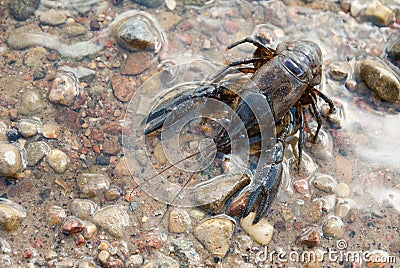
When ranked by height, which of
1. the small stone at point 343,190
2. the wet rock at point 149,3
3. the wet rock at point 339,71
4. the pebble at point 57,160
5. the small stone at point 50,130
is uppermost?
the wet rock at point 149,3

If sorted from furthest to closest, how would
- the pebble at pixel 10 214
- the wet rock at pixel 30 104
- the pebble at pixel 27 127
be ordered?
the wet rock at pixel 30 104
the pebble at pixel 27 127
the pebble at pixel 10 214

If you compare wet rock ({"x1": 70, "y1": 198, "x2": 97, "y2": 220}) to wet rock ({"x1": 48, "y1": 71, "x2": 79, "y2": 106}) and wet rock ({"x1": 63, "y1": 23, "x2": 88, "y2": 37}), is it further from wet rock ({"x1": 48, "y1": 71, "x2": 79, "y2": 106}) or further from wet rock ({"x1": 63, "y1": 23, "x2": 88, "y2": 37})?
wet rock ({"x1": 63, "y1": 23, "x2": 88, "y2": 37})

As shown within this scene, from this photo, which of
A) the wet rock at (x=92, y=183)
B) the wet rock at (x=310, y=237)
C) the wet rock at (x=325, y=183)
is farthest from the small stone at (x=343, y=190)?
the wet rock at (x=92, y=183)

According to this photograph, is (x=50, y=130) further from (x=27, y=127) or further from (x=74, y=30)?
(x=74, y=30)

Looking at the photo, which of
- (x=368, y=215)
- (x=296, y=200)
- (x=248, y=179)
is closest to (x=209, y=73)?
(x=248, y=179)

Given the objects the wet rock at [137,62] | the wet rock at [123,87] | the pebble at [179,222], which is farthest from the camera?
the wet rock at [137,62]

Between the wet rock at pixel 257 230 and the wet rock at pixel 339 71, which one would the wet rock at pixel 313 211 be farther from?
the wet rock at pixel 339 71

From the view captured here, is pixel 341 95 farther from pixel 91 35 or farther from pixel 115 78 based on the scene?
pixel 91 35
